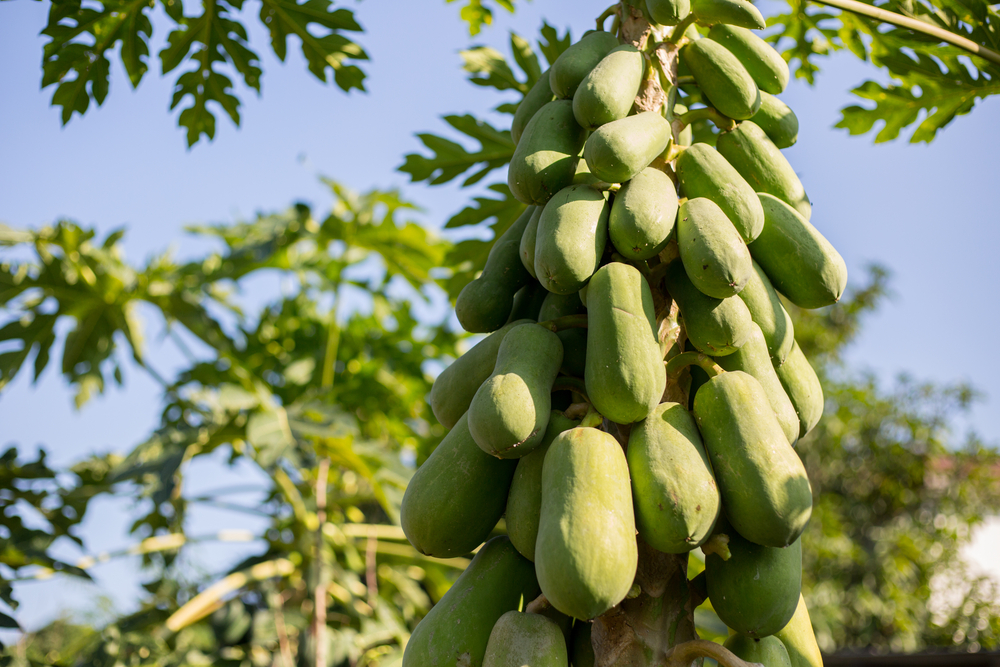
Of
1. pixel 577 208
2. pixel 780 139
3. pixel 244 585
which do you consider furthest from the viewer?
pixel 244 585

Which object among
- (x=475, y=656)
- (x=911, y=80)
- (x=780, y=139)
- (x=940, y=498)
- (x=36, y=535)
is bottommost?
(x=940, y=498)

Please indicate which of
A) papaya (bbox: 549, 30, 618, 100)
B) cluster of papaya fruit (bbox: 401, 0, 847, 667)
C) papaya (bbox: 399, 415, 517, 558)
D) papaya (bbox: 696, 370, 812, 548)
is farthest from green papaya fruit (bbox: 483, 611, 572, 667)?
papaya (bbox: 549, 30, 618, 100)

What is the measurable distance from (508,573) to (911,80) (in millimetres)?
2418

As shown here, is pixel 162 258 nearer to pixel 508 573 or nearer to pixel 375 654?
pixel 375 654

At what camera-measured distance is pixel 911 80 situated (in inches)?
105

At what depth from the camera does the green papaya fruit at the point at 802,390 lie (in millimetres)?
1334

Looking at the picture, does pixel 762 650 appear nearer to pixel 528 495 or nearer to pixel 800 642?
pixel 800 642

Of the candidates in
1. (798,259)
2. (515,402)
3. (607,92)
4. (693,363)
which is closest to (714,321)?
(693,363)

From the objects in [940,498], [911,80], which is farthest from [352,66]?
[940,498]

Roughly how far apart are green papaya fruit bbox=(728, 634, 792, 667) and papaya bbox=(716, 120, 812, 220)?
81 centimetres

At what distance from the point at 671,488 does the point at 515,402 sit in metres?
0.24

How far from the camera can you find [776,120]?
1622 millimetres

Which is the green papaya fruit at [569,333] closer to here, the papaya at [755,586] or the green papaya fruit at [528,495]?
the green papaya fruit at [528,495]

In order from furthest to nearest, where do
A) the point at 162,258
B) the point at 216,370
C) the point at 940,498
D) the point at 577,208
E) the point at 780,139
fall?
the point at 940,498
the point at 162,258
the point at 216,370
the point at 780,139
the point at 577,208
